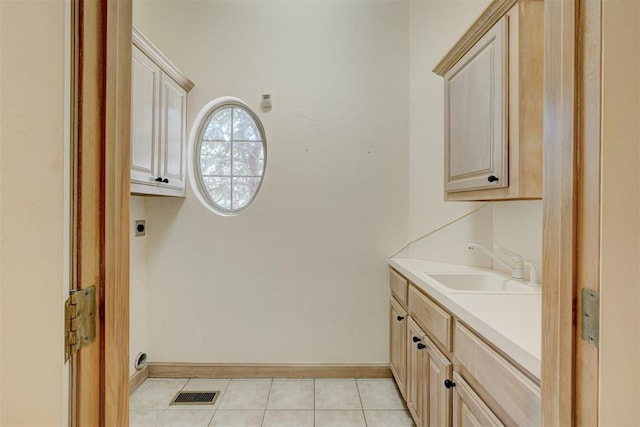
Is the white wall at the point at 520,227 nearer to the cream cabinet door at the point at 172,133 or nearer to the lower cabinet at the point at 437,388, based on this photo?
the lower cabinet at the point at 437,388

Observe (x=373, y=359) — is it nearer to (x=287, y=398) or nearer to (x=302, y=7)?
(x=287, y=398)

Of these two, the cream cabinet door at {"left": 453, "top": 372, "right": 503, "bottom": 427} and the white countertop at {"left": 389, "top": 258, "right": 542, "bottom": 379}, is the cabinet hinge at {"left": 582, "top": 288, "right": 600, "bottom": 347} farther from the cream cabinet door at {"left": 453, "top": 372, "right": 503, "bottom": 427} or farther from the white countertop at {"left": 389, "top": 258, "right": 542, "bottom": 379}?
the cream cabinet door at {"left": 453, "top": 372, "right": 503, "bottom": 427}

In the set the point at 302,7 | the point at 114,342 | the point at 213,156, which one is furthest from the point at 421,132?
the point at 114,342

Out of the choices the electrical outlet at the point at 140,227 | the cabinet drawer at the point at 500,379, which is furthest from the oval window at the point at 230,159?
the cabinet drawer at the point at 500,379

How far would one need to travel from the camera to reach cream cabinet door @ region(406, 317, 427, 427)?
175 centimetres

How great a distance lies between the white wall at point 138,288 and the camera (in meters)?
2.38

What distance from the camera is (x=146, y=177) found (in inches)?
78.0

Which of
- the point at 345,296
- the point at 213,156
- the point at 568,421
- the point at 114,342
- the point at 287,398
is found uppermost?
the point at 213,156

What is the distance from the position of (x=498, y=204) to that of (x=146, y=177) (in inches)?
83.8

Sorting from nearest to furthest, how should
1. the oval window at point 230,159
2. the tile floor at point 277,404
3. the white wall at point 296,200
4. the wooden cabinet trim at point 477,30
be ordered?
the wooden cabinet trim at point 477,30 < the tile floor at point 277,404 < the white wall at point 296,200 < the oval window at point 230,159

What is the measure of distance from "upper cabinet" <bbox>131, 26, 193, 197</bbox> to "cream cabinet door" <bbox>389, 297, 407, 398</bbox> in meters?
1.77

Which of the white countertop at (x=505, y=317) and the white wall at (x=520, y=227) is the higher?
the white wall at (x=520, y=227)
